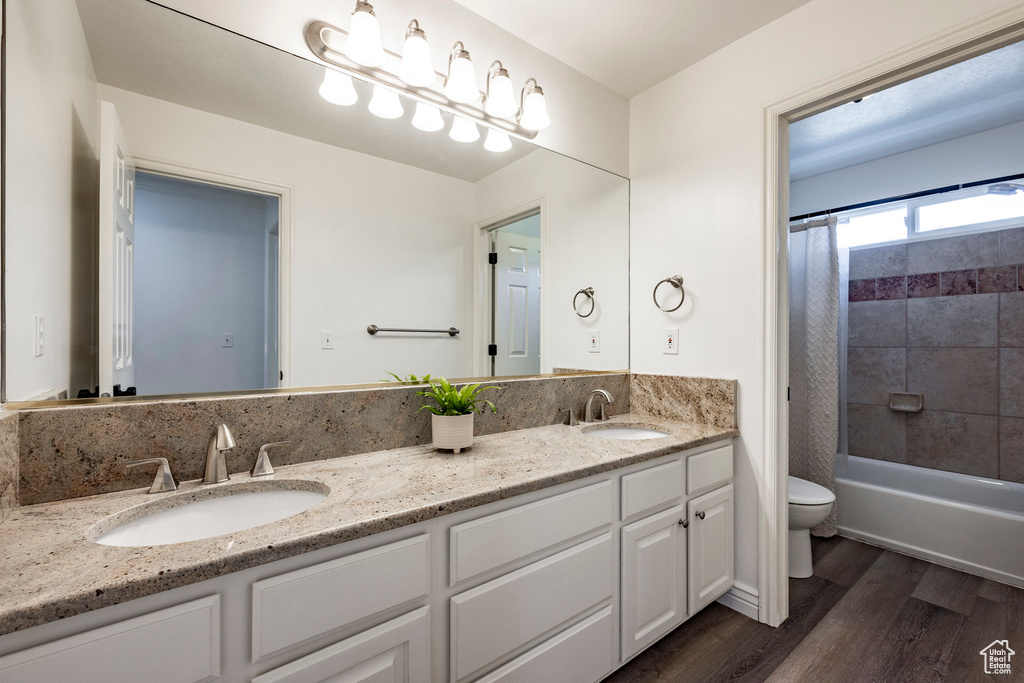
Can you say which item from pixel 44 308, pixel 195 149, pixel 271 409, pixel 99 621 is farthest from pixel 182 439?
pixel 195 149

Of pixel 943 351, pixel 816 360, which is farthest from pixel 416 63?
pixel 943 351

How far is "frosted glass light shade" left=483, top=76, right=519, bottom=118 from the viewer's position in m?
1.72

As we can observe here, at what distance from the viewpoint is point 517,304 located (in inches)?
78.1

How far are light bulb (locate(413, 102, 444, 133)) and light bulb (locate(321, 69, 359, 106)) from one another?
0.22 meters

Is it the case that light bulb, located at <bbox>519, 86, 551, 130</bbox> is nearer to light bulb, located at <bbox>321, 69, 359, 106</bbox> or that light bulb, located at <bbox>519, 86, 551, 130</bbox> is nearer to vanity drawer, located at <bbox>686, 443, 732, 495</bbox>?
light bulb, located at <bbox>321, 69, 359, 106</bbox>

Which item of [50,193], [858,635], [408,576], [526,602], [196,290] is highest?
[50,193]

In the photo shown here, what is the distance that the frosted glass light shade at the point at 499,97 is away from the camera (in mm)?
1720

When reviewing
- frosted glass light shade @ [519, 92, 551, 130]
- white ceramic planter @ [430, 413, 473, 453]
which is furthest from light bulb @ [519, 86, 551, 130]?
white ceramic planter @ [430, 413, 473, 453]

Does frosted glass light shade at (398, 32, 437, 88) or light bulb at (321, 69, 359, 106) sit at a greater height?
frosted glass light shade at (398, 32, 437, 88)

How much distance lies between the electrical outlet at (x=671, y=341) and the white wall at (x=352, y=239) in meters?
0.97

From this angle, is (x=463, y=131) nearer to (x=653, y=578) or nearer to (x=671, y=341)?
(x=671, y=341)

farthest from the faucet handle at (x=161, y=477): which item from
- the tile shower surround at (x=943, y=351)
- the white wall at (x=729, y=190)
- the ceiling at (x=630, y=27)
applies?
the tile shower surround at (x=943, y=351)

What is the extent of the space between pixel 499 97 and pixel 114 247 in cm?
132

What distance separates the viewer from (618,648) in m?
1.47
